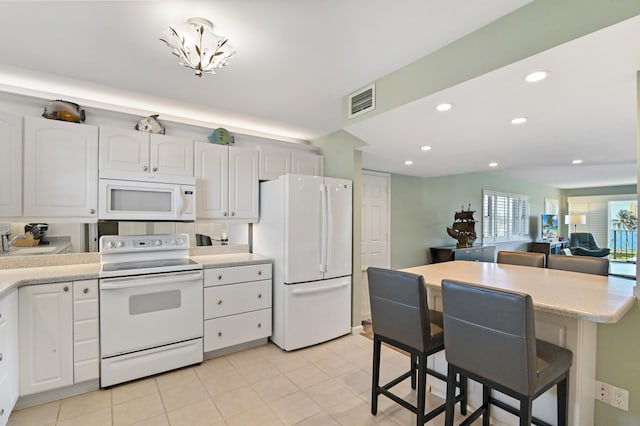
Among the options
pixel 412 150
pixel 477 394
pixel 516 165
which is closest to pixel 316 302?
pixel 477 394

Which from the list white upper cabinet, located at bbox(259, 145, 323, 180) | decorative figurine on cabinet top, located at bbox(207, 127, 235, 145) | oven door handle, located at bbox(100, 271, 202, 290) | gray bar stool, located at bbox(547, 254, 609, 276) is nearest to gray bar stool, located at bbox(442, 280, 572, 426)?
gray bar stool, located at bbox(547, 254, 609, 276)

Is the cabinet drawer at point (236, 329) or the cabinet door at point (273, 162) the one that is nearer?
the cabinet drawer at point (236, 329)

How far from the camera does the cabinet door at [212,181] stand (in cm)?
315

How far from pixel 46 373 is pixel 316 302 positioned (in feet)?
7.38

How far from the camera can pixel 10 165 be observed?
2301mm

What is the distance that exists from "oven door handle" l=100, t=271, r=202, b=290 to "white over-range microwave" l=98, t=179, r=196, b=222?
59 cm

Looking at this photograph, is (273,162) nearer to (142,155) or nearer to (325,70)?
(142,155)

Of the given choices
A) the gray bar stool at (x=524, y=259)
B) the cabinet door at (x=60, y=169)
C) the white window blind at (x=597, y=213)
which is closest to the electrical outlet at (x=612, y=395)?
the gray bar stool at (x=524, y=259)

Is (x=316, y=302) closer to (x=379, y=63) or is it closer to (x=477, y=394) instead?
(x=477, y=394)

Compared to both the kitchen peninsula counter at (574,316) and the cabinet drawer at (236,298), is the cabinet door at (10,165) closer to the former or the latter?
the cabinet drawer at (236,298)

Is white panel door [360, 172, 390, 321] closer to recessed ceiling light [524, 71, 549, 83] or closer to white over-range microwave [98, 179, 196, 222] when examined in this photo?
white over-range microwave [98, 179, 196, 222]

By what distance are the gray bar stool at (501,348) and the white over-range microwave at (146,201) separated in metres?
2.50

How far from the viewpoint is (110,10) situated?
5.45 feet

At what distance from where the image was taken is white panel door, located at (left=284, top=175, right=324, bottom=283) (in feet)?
10.1
